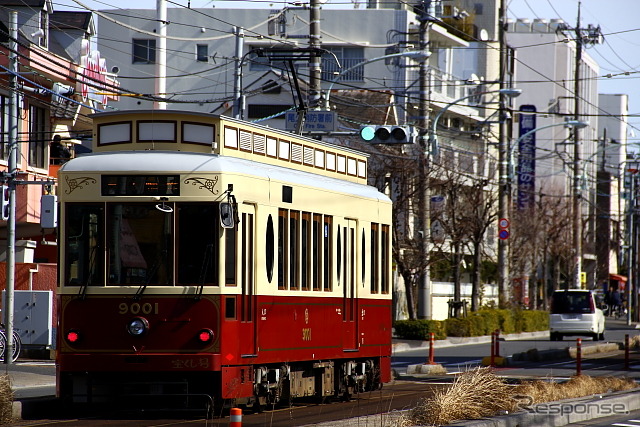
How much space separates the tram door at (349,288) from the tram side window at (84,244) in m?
4.32

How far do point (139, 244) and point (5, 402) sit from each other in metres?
2.30

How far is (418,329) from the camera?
38.2 metres

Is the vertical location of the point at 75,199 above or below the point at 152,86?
below

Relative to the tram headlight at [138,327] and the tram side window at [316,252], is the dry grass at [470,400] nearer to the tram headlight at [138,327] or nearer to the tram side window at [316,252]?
the tram side window at [316,252]

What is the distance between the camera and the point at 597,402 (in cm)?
1617

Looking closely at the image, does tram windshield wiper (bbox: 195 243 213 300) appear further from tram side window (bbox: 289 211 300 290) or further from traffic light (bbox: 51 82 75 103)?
traffic light (bbox: 51 82 75 103)

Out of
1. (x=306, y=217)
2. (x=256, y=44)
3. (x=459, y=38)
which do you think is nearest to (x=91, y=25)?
(x=256, y=44)

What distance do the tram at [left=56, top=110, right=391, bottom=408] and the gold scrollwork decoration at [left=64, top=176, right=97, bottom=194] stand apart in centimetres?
1

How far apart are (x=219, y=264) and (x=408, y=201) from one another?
29.2 meters

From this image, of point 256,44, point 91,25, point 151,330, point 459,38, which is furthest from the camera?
point 459,38

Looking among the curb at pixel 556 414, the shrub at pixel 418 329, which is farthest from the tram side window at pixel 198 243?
the shrub at pixel 418 329

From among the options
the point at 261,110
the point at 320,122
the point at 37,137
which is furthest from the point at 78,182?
the point at 261,110

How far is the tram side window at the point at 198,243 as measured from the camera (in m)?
13.7

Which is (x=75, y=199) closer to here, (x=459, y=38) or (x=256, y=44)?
(x=256, y=44)
